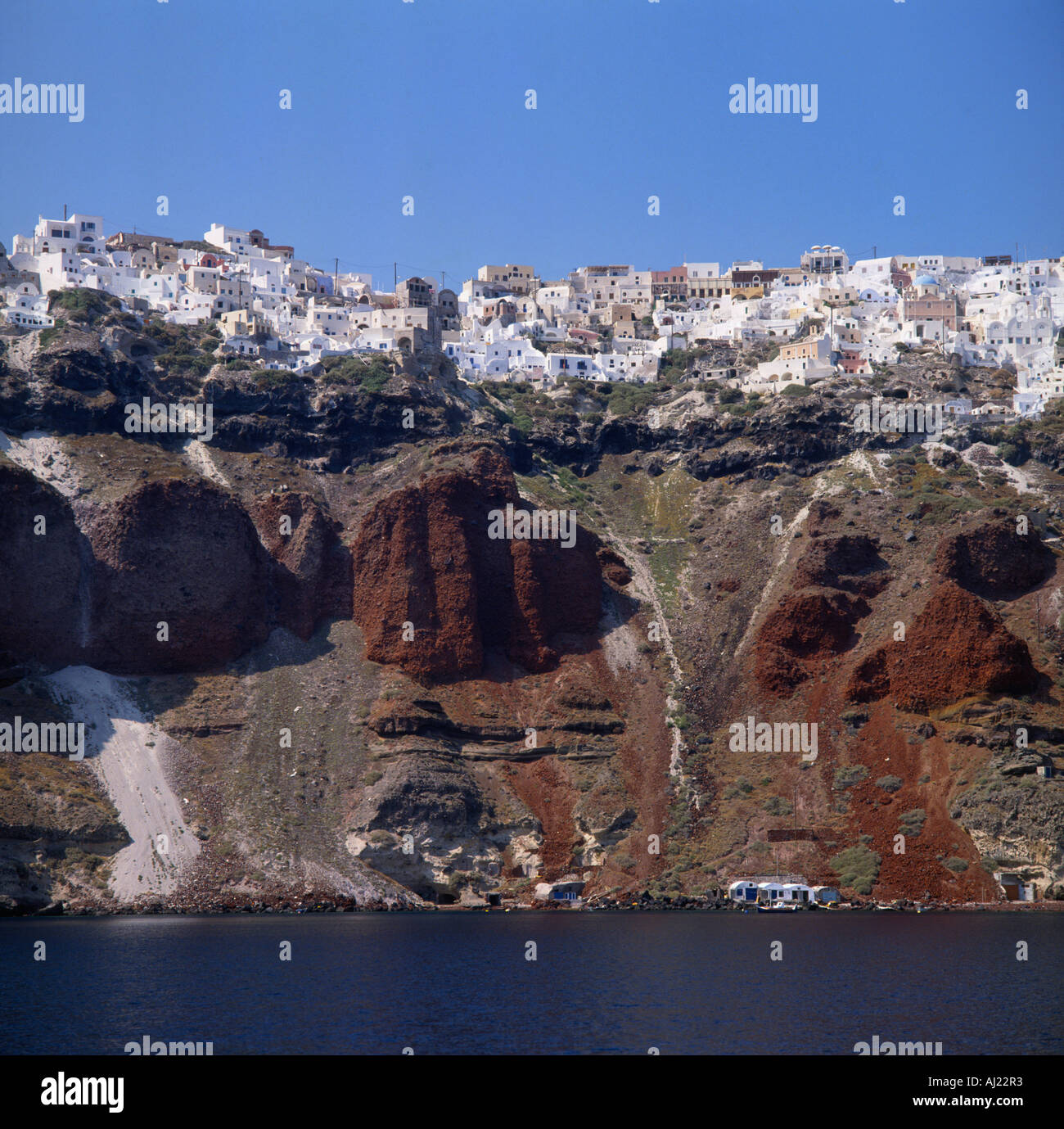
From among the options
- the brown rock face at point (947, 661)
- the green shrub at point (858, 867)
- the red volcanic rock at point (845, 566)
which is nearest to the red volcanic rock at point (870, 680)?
the brown rock face at point (947, 661)

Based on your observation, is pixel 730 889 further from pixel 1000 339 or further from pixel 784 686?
pixel 1000 339

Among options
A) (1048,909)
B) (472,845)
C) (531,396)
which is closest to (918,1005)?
(1048,909)

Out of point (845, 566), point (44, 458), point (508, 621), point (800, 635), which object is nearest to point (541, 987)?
point (800, 635)

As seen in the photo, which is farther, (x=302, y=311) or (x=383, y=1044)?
(x=302, y=311)

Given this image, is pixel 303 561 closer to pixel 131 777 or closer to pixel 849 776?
pixel 131 777

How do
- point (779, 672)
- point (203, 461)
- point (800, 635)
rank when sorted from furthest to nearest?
point (203, 461)
point (800, 635)
point (779, 672)
